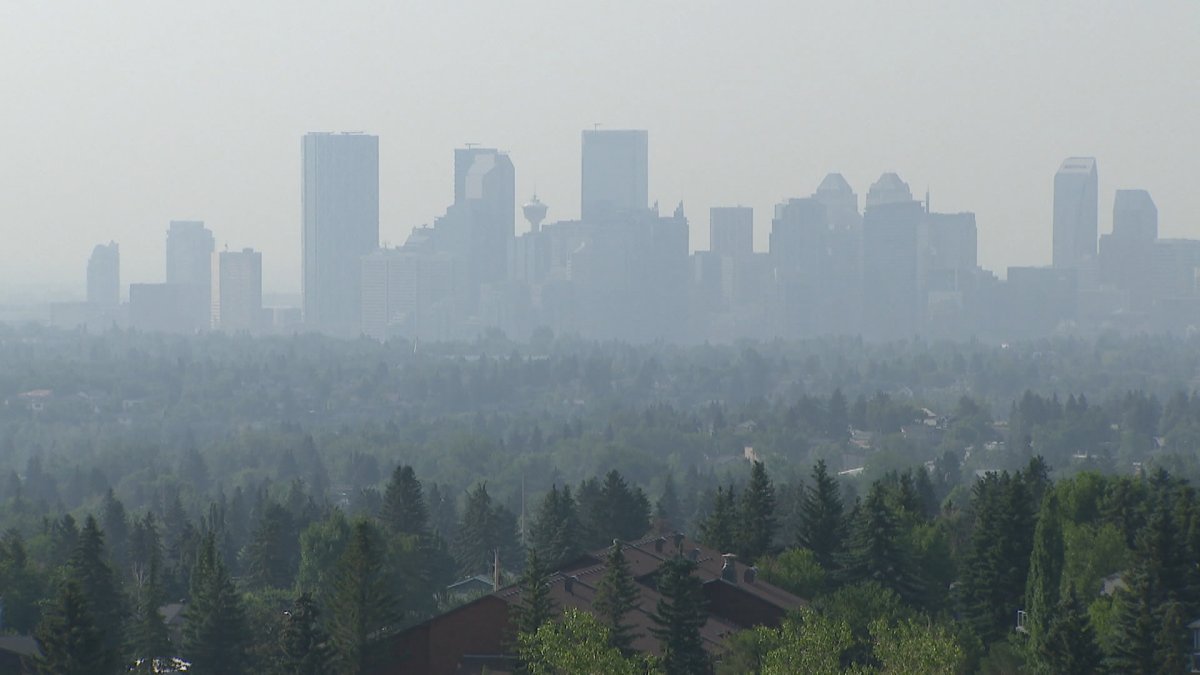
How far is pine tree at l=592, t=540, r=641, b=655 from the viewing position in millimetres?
29344

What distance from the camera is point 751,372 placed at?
16062 cm

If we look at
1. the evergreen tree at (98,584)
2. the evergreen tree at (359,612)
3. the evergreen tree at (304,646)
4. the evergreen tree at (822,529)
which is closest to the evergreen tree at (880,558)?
the evergreen tree at (822,529)

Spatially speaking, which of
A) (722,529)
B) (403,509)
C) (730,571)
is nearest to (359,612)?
(730,571)

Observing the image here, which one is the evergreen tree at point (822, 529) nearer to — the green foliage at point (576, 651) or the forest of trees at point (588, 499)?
the forest of trees at point (588, 499)

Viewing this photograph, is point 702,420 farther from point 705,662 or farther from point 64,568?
point 705,662

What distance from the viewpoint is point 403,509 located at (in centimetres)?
5081

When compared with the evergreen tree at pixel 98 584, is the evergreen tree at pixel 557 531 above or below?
below

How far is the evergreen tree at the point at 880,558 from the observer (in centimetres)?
3703

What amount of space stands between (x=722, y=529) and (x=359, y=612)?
12.5 m

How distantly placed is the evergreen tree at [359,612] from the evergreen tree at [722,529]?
1119 centimetres

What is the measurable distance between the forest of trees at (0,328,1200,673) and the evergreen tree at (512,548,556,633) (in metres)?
0.08

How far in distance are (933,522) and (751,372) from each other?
113506 millimetres

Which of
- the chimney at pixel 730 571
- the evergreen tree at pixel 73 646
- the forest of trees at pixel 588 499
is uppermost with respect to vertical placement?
the evergreen tree at pixel 73 646

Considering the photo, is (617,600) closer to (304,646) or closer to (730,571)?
(304,646)
